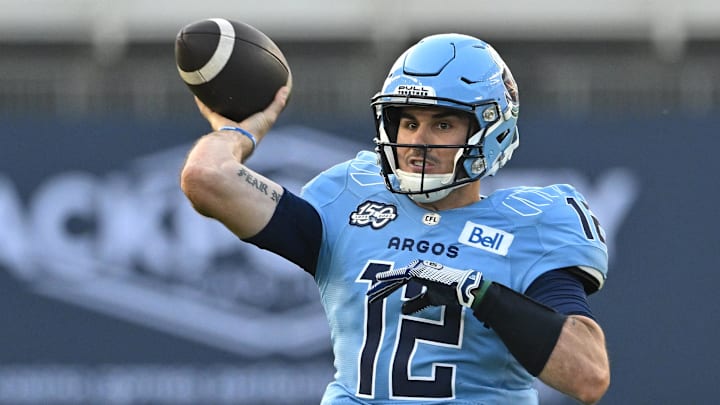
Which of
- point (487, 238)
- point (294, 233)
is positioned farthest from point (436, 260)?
point (294, 233)

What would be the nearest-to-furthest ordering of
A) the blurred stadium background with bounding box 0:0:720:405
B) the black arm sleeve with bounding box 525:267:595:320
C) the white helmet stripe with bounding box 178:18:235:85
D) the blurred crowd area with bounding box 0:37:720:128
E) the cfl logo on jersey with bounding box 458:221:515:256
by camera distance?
the black arm sleeve with bounding box 525:267:595:320
the cfl logo on jersey with bounding box 458:221:515:256
the white helmet stripe with bounding box 178:18:235:85
the blurred stadium background with bounding box 0:0:720:405
the blurred crowd area with bounding box 0:37:720:128

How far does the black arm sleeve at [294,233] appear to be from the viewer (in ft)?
14.0

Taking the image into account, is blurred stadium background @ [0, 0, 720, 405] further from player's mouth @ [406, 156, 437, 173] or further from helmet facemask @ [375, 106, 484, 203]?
player's mouth @ [406, 156, 437, 173]

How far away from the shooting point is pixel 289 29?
13.5m

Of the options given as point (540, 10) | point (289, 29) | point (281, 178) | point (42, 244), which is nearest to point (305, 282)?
point (281, 178)

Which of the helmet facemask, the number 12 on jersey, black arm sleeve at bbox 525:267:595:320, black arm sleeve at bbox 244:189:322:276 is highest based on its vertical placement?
the helmet facemask

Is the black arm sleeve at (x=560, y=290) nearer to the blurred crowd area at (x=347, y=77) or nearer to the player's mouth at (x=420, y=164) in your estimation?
the player's mouth at (x=420, y=164)

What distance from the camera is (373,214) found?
440cm

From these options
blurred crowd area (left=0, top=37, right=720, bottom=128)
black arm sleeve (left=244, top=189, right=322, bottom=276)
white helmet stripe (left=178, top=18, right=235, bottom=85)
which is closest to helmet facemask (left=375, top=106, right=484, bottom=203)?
black arm sleeve (left=244, top=189, right=322, bottom=276)

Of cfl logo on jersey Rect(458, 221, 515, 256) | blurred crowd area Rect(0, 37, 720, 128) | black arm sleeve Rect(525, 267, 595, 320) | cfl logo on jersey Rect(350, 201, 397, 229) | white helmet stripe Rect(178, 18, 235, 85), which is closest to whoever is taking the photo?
black arm sleeve Rect(525, 267, 595, 320)

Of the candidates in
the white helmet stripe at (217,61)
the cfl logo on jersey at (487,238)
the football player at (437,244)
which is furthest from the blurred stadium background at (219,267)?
the cfl logo on jersey at (487,238)

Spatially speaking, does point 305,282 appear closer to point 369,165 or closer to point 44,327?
point 44,327

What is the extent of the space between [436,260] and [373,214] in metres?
0.30

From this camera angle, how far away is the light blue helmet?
14.0 feet
